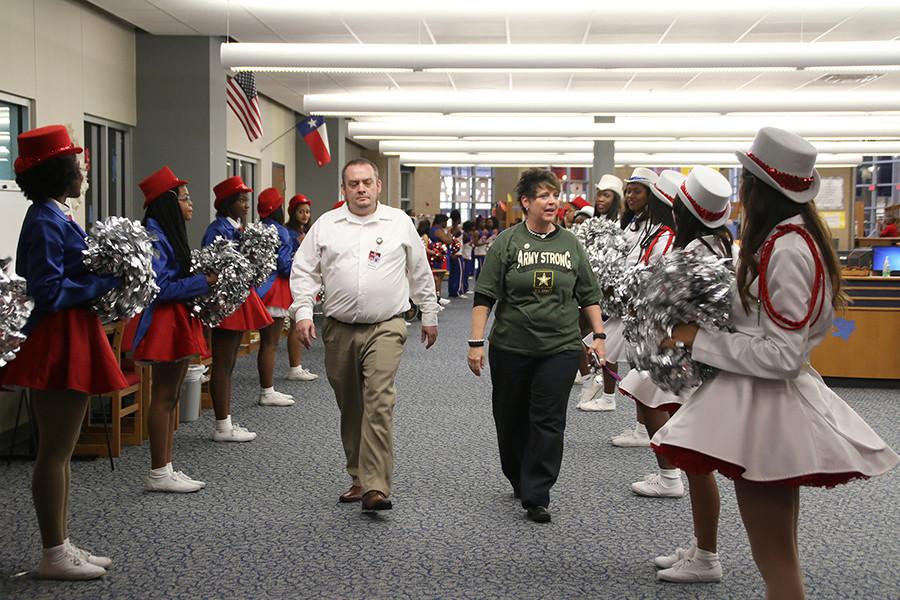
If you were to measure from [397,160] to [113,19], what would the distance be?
17.2 metres

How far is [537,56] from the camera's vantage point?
9.15 metres

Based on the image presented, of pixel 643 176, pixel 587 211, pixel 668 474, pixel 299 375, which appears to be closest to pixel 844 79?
pixel 587 211

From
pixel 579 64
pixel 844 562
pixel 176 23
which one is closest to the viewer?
pixel 844 562

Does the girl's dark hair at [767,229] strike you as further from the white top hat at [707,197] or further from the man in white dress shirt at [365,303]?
the man in white dress shirt at [365,303]

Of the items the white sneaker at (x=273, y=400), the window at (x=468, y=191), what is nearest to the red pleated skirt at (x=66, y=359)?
the white sneaker at (x=273, y=400)

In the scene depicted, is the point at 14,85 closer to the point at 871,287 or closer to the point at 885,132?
the point at 871,287

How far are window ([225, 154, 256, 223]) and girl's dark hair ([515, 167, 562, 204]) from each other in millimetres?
9831

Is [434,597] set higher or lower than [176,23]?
lower

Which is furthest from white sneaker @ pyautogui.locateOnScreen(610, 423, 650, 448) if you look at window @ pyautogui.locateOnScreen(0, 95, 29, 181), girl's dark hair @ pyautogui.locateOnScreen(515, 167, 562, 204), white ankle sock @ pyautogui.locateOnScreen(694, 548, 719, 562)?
window @ pyautogui.locateOnScreen(0, 95, 29, 181)

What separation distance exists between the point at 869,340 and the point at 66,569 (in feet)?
23.1

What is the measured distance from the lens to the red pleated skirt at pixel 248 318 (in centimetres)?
576

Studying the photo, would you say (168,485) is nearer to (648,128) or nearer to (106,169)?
(106,169)

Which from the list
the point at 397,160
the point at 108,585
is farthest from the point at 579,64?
Answer: the point at 397,160

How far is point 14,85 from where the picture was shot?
7.64 metres
